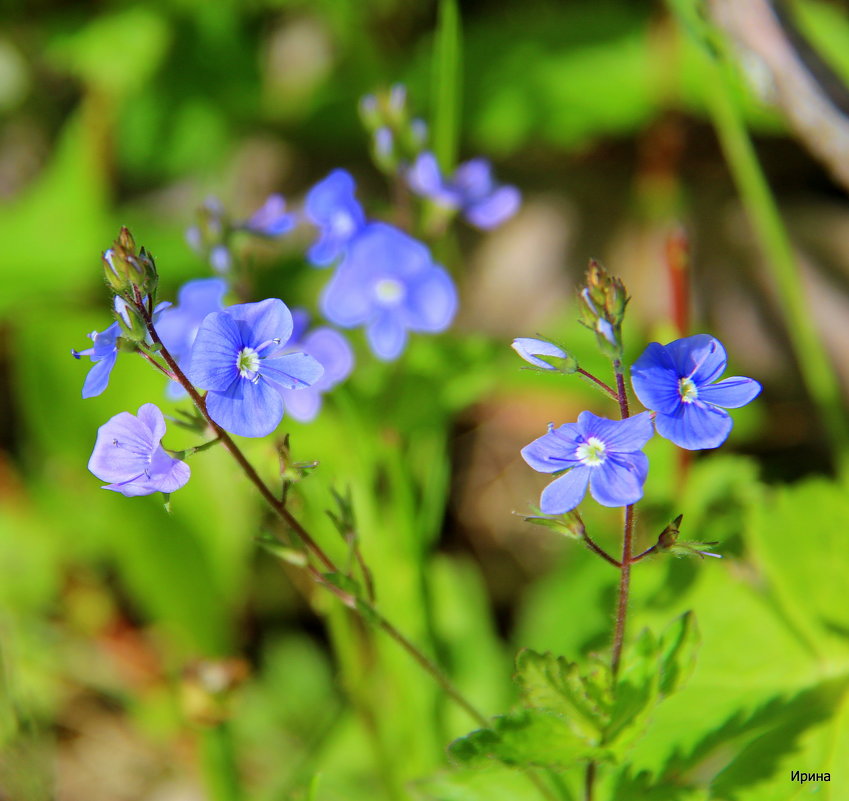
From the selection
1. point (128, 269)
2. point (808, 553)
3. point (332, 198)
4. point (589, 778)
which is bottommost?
point (808, 553)

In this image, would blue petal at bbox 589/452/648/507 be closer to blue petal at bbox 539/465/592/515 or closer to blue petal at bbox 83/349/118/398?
blue petal at bbox 539/465/592/515

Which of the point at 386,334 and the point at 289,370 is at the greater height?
the point at 289,370

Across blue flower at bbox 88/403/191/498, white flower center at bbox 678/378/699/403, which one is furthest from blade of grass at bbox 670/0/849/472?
blue flower at bbox 88/403/191/498

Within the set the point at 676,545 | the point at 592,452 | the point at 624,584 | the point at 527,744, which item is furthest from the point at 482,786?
the point at 592,452

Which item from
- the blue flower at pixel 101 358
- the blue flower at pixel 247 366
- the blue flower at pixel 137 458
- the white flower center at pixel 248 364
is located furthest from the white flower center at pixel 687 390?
the blue flower at pixel 101 358

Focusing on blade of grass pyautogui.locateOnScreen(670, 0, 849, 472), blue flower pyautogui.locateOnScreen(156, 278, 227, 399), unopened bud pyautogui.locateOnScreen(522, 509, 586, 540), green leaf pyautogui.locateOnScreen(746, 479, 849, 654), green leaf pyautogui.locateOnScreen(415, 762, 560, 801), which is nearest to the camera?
unopened bud pyautogui.locateOnScreen(522, 509, 586, 540)

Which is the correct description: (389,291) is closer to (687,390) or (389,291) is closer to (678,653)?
(687,390)

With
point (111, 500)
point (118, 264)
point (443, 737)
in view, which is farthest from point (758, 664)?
point (111, 500)

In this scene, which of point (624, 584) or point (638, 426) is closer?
point (638, 426)
